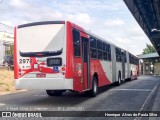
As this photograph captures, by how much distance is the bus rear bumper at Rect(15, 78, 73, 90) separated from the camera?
10720 mm

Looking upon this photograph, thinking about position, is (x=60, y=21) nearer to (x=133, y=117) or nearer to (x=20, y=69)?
(x=20, y=69)

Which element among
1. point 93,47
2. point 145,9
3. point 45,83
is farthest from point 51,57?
point 145,9

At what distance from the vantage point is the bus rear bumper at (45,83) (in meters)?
10.7

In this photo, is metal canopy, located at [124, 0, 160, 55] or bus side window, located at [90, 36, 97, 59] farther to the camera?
metal canopy, located at [124, 0, 160, 55]

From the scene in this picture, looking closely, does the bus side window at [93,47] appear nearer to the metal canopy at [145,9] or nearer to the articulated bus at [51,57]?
the articulated bus at [51,57]

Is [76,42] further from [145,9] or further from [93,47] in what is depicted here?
[145,9]

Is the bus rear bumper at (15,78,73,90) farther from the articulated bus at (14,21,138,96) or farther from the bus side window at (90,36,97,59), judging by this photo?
the bus side window at (90,36,97,59)

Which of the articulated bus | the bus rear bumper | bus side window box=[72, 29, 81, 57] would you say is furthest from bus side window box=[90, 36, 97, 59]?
Result: the bus rear bumper

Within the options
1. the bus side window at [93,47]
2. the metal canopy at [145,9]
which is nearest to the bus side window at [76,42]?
the bus side window at [93,47]

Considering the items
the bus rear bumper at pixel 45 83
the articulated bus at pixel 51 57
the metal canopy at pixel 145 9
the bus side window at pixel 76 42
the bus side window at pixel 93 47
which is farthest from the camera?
the metal canopy at pixel 145 9

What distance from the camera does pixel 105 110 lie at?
397 inches

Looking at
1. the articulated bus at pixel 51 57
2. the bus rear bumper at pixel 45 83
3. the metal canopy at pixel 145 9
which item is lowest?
the bus rear bumper at pixel 45 83

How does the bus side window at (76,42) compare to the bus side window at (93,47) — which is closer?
→ the bus side window at (76,42)

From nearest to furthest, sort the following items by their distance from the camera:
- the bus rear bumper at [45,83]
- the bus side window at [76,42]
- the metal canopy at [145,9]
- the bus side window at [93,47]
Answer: the bus rear bumper at [45,83]
the bus side window at [76,42]
the bus side window at [93,47]
the metal canopy at [145,9]
